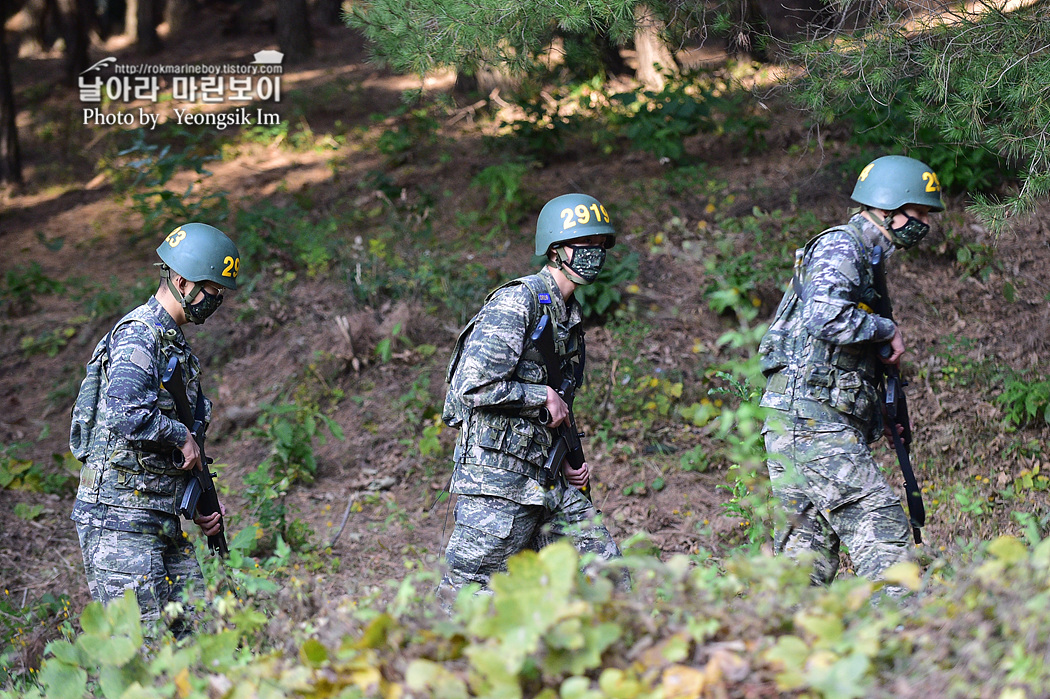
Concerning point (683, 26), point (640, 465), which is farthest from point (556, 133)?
point (640, 465)

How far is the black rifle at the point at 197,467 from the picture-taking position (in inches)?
167

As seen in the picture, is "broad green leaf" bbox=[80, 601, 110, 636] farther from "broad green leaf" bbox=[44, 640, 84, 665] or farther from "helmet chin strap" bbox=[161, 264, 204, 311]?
"helmet chin strap" bbox=[161, 264, 204, 311]

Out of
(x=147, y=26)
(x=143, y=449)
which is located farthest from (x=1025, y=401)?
(x=147, y=26)

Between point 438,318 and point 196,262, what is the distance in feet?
14.3

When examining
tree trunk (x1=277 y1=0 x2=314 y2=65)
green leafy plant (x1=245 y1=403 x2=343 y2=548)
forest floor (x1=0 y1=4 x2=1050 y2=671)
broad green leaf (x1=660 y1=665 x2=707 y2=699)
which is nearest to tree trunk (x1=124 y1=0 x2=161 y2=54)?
tree trunk (x1=277 y1=0 x2=314 y2=65)

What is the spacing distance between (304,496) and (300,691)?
487 cm

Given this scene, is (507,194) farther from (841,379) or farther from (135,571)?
(135,571)

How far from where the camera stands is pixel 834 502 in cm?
413

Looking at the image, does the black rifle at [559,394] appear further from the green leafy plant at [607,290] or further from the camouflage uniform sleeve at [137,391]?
the green leafy plant at [607,290]

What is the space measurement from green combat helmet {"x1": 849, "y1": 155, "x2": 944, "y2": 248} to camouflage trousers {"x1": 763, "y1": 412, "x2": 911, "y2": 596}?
3.61 feet

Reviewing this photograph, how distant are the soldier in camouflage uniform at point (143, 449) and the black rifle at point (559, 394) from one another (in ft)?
5.67

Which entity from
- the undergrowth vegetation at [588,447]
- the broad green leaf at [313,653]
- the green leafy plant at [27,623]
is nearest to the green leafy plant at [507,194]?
the undergrowth vegetation at [588,447]

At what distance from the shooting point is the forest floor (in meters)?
6.24

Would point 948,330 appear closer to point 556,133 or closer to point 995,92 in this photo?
point 995,92
